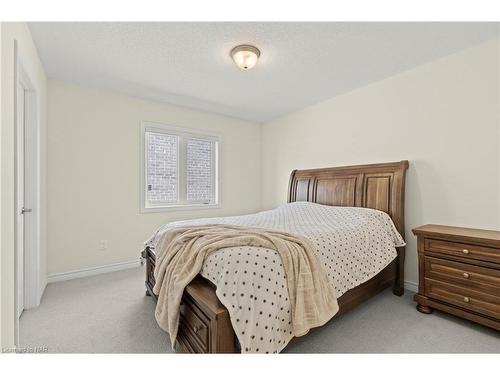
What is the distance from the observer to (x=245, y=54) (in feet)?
6.88

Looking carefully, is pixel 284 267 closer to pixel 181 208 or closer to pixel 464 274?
pixel 464 274

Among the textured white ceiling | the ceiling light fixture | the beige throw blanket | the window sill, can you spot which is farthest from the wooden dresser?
the window sill

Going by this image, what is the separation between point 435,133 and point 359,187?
891mm

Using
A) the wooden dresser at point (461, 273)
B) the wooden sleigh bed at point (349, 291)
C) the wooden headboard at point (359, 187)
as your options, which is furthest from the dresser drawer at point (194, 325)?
the wooden headboard at point (359, 187)

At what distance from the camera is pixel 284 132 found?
13.4 ft

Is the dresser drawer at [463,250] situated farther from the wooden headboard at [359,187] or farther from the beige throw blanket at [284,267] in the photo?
the beige throw blanket at [284,267]

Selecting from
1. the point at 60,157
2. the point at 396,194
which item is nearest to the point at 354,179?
the point at 396,194

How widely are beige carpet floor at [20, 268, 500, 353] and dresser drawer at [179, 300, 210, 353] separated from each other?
11.5 inches

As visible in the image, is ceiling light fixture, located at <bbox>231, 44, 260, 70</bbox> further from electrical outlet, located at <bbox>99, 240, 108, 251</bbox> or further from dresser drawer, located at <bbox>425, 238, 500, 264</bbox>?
electrical outlet, located at <bbox>99, 240, 108, 251</bbox>

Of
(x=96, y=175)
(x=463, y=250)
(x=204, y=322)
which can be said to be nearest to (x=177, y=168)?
(x=96, y=175)

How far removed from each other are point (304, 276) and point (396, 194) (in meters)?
1.70

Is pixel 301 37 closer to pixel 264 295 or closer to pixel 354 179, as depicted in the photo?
pixel 354 179

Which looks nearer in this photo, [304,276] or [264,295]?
[264,295]

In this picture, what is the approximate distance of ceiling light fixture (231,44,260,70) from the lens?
6.82ft
